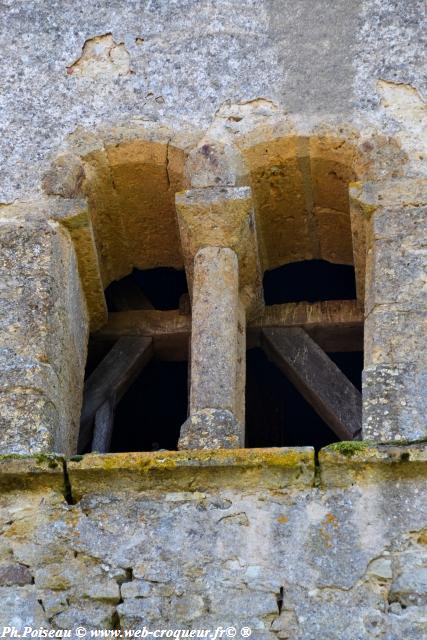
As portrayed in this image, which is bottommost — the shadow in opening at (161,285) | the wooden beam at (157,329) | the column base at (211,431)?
the column base at (211,431)

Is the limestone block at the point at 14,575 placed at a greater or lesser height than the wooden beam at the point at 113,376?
lesser

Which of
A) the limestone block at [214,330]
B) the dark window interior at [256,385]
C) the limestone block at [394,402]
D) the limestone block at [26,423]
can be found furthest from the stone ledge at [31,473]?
the dark window interior at [256,385]

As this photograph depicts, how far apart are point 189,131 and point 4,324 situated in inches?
55.8

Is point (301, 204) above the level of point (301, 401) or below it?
→ above

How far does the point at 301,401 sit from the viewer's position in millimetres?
8609

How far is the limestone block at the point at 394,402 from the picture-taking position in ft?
19.1

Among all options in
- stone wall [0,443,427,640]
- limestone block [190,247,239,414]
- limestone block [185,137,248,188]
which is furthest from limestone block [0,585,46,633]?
limestone block [185,137,248,188]

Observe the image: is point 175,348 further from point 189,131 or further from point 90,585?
point 90,585

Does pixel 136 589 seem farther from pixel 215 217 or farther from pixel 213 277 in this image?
pixel 215 217

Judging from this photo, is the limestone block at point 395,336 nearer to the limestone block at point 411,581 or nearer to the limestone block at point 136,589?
the limestone block at point 411,581

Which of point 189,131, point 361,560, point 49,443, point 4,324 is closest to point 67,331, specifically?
point 4,324

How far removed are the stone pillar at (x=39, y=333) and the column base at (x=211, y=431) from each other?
1.92ft

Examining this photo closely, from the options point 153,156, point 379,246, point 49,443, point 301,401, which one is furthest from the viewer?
point 301,401

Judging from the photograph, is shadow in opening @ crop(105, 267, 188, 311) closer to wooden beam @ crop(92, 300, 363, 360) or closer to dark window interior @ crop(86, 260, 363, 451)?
dark window interior @ crop(86, 260, 363, 451)
